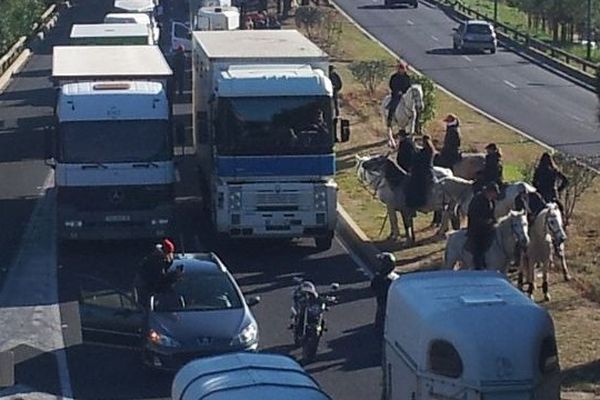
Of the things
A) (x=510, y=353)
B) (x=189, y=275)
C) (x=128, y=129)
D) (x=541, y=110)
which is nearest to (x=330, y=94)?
(x=128, y=129)

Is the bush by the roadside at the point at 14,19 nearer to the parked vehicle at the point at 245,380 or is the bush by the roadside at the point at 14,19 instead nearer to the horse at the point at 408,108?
the horse at the point at 408,108

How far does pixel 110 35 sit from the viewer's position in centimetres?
4625

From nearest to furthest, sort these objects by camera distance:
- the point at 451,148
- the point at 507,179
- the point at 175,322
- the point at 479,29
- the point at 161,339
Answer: the point at 161,339 < the point at 175,322 < the point at 451,148 < the point at 507,179 < the point at 479,29

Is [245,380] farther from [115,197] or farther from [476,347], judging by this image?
[115,197]

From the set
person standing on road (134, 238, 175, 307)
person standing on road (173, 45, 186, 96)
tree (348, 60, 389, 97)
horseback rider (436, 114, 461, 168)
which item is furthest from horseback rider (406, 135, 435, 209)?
tree (348, 60, 389, 97)

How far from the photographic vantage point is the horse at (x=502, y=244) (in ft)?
76.0

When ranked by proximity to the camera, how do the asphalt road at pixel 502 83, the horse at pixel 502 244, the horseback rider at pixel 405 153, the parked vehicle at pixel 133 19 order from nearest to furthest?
the horse at pixel 502 244 < the horseback rider at pixel 405 153 < the asphalt road at pixel 502 83 < the parked vehicle at pixel 133 19

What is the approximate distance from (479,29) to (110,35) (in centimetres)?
2665

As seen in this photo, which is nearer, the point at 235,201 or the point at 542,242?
the point at 542,242

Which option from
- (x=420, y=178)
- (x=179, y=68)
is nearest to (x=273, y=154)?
(x=420, y=178)

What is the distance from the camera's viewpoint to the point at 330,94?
92.8ft

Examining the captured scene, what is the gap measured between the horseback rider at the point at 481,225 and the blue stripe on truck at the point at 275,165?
17.2 feet

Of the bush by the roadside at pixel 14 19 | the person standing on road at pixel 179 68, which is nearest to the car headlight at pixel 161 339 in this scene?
the person standing on road at pixel 179 68

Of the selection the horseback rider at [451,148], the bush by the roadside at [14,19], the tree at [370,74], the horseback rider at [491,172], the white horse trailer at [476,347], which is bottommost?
the bush by the roadside at [14,19]
